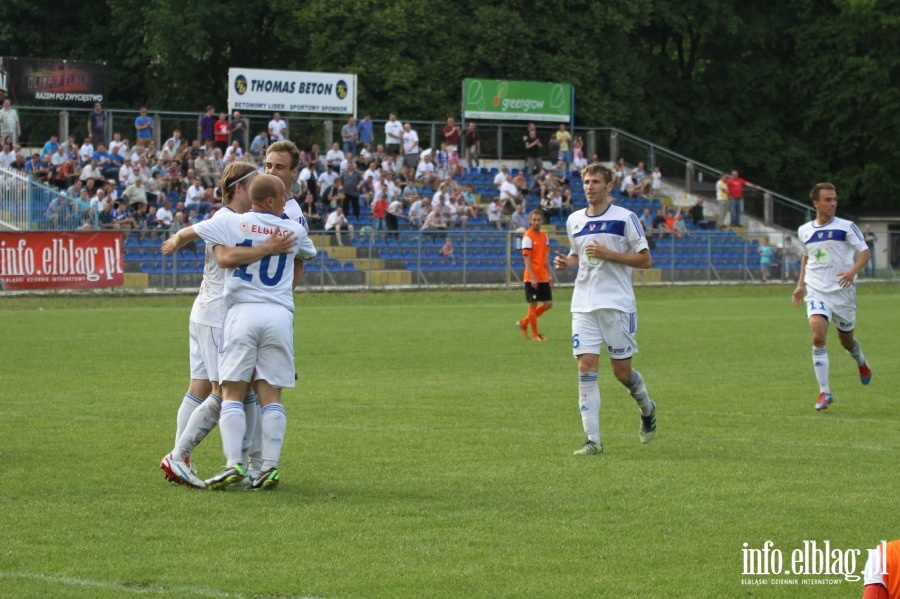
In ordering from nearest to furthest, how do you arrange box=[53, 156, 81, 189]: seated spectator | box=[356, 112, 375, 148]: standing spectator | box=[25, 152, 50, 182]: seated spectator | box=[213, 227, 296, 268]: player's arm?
1. box=[213, 227, 296, 268]: player's arm
2. box=[25, 152, 50, 182]: seated spectator
3. box=[53, 156, 81, 189]: seated spectator
4. box=[356, 112, 375, 148]: standing spectator

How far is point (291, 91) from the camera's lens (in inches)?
1640

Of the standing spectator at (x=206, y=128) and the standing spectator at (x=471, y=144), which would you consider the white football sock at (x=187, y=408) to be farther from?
the standing spectator at (x=471, y=144)

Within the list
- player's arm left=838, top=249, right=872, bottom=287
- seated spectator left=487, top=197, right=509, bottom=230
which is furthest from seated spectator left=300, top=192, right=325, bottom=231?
player's arm left=838, top=249, right=872, bottom=287

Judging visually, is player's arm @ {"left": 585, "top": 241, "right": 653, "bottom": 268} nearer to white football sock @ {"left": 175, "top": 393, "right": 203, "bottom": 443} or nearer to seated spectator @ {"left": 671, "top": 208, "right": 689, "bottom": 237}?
white football sock @ {"left": 175, "top": 393, "right": 203, "bottom": 443}

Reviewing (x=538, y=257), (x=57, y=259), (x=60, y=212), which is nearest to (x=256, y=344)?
(x=538, y=257)

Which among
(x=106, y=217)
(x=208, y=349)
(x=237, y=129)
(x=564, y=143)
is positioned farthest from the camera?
(x=564, y=143)

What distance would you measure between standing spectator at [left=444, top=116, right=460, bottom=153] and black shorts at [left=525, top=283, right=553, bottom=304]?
65.7 feet

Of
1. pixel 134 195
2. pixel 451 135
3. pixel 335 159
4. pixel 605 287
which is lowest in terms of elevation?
pixel 605 287

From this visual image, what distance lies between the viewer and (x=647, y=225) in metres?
39.7

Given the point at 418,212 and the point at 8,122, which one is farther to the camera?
the point at 418,212

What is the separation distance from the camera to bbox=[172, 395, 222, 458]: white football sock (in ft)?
27.6

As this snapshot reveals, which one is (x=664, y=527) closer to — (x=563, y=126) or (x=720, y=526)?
(x=720, y=526)

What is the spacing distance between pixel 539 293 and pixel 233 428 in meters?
14.2

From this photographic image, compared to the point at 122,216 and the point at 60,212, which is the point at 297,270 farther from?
the point at 122,216
